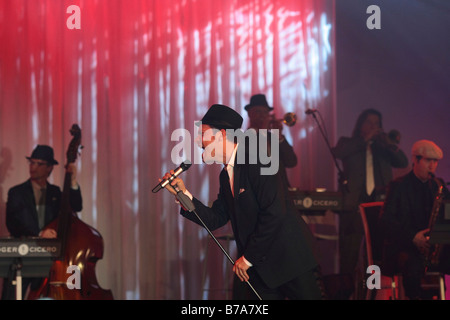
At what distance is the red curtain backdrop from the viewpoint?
6.22 m

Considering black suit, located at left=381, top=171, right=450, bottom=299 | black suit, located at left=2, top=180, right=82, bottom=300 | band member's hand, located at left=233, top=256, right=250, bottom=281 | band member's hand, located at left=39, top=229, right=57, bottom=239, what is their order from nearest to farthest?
band member's hand, located at left=233, top=256, right=250, bottom=281 → black suit, located at left=381, top=171, right=450, bottom=299 → band member's hand, located at left=39, top=229, right=57, bottom=239 → black suit, located at left=2, top=180, right=82, bottom=300

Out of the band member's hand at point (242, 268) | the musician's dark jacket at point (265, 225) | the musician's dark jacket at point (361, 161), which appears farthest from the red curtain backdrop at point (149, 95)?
the band member's hand at point (242, 268)

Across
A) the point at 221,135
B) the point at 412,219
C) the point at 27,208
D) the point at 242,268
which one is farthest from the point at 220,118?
the point at 27,208

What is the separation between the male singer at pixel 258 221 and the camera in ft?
10.3

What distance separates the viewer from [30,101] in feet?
20.6

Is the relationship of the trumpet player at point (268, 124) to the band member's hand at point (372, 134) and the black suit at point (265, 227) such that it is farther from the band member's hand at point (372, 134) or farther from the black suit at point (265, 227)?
the black suit at point (265, 227)

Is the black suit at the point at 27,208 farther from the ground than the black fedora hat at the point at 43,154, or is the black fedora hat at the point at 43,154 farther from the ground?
the black fedora hat at the point at 43,154

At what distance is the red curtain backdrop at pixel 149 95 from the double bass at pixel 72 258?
1440 mm

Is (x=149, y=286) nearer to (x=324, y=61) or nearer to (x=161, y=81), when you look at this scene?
(x=161, y=81)

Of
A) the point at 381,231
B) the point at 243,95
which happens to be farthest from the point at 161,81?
the point at 381,231

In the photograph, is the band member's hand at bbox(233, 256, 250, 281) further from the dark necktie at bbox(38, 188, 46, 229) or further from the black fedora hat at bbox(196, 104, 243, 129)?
the dark necktie at bbox(38, 188, 46, 229)

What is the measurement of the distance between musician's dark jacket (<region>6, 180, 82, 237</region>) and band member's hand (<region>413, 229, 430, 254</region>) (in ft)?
8.96

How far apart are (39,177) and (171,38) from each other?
194 cm

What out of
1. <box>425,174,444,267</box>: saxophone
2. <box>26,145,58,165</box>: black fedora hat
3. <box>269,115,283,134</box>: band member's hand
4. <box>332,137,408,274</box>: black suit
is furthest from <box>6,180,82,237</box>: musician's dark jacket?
<box>425,174,444,267</box>: saxophone
